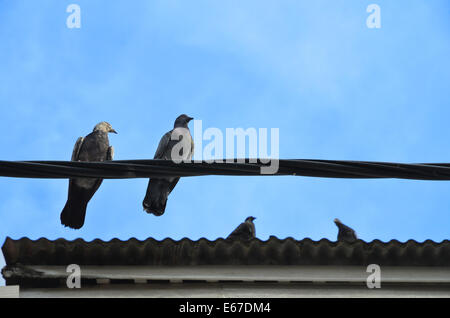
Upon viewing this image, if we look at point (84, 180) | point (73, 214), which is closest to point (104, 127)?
point (84, 180)

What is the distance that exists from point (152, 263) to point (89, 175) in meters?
1.86

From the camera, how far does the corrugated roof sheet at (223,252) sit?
18.5 ft

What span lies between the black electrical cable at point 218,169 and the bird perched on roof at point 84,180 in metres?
3.94

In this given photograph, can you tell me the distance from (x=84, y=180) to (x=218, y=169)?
5099 millimetres

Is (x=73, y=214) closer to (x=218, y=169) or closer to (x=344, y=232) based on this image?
(x=344, y=232)

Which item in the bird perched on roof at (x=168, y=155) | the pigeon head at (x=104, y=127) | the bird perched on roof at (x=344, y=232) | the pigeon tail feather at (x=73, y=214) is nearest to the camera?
the pigeon tail feather at (x=73, y=214)

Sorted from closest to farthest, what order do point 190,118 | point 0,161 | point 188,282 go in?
point 0,161 < point 188,282 < point 190,118

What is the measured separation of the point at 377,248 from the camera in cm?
566

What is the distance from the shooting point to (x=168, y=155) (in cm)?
935

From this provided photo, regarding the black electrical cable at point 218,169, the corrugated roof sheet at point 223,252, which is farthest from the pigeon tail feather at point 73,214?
the black electrical cable at point 218,169

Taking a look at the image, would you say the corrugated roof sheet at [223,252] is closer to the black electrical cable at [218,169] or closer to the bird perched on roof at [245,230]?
the black electrical cable at [218,169]
